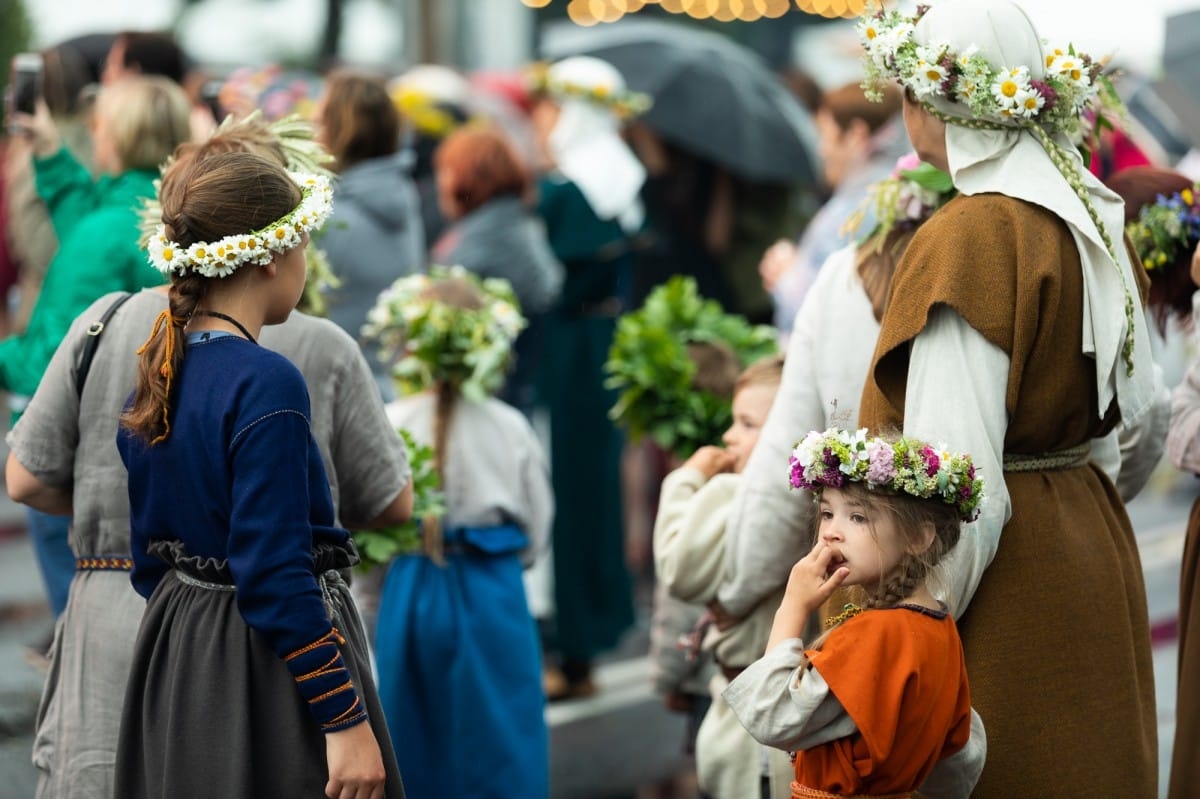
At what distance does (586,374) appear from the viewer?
8203 millimetres

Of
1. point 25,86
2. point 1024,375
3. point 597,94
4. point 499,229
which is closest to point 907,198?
point 1024,375

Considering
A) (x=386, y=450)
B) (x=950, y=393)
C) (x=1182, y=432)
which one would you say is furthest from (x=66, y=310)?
(x=1182, y=432)

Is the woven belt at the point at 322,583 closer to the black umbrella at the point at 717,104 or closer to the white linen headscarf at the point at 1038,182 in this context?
the white linen headscarf at the point at 1038,182

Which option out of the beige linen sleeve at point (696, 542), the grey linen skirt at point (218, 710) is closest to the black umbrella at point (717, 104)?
the beige linen sleeve at point (696, 542)

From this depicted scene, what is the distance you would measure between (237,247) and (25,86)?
289 cm

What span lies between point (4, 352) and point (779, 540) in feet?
7.70

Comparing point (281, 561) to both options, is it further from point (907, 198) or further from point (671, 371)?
point (671, 371)

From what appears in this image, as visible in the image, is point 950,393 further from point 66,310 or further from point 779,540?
point 66,310

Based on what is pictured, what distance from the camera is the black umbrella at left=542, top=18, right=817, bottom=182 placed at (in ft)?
28.5

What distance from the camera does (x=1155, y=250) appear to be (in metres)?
4.72

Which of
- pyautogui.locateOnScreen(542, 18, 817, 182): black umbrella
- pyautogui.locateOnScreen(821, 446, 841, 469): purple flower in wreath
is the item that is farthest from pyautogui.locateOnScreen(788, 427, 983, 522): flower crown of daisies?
pyautogui.locateOnScreen(542, 18, 817, 182): black umbrella

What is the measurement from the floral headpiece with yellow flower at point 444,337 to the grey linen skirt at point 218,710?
2053 mm

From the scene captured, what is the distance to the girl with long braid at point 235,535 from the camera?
3242 mm

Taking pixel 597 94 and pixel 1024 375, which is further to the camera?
pixel 597 94
